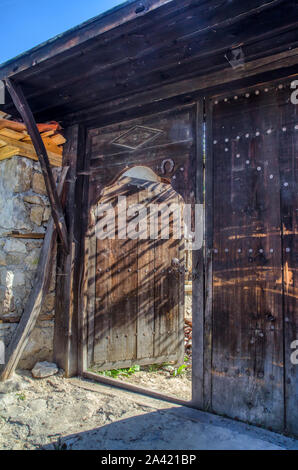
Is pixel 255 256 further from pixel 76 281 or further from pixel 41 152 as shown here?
pixel 41 152

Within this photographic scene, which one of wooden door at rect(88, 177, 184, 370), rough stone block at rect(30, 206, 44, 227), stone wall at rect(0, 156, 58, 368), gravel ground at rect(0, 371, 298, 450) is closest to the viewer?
gravel ground at rect(0, 371, 298, 450)

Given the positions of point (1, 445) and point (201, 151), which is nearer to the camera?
point (1, 445)

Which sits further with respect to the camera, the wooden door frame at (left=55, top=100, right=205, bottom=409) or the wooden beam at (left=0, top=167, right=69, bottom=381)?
the wooden door frame at (left=55, top=100, right=205, bottom=409)

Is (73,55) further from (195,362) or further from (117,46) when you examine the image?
(195,362)

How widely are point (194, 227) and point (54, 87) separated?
1962 mm

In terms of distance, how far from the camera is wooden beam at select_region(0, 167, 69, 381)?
340 cm

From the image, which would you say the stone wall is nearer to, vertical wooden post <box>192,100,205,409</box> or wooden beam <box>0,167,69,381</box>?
wooden beam <box>0,167,69,381</box>

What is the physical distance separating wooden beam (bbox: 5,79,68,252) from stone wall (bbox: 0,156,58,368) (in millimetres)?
311

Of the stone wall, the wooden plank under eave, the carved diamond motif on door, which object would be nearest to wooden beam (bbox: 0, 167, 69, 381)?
the stone wall

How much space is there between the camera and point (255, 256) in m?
2.68

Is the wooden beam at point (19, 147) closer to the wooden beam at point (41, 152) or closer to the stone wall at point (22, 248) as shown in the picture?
the stone wall at point (22, 248)

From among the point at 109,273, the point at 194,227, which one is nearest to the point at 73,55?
the point at 194,227

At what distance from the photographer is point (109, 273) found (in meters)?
4.14

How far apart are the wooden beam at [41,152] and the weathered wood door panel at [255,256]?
1.74 m
